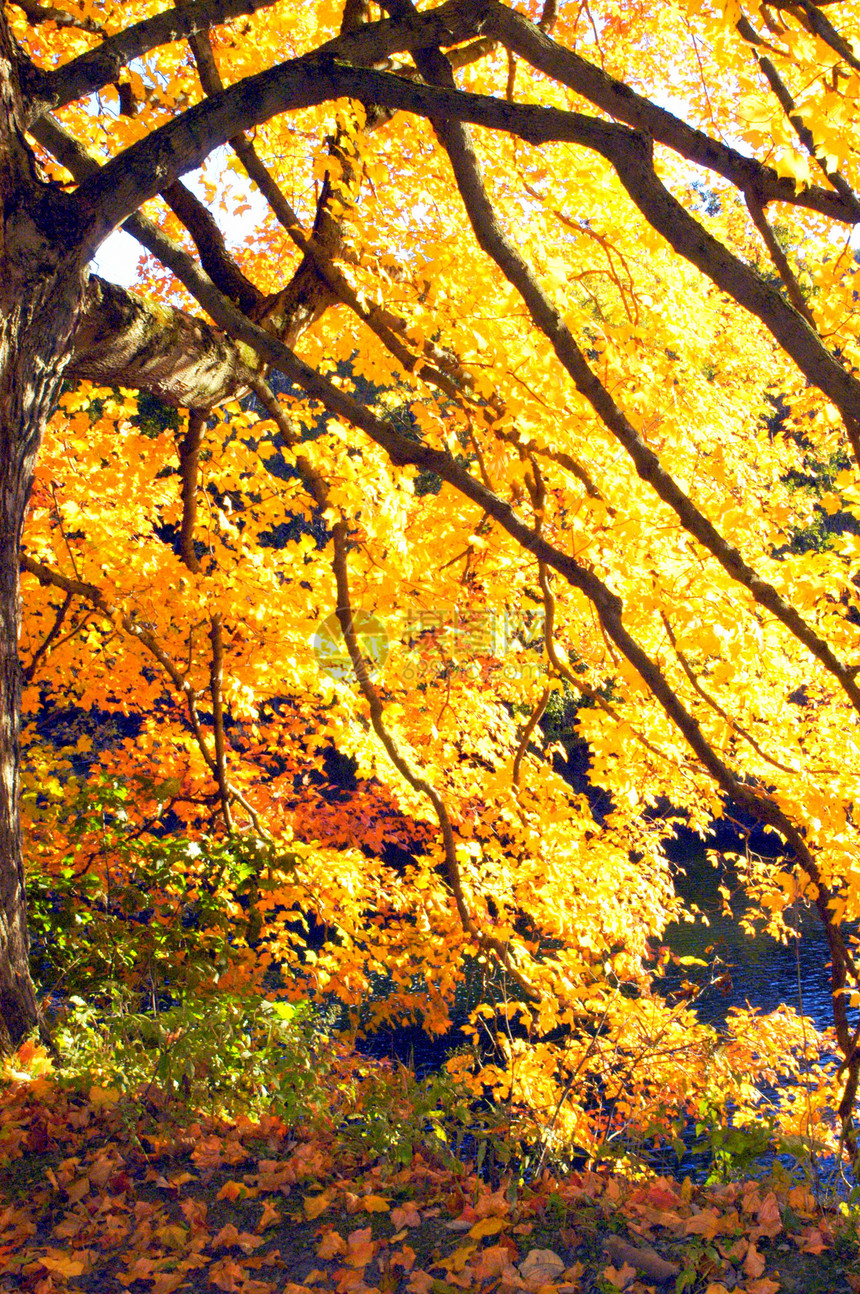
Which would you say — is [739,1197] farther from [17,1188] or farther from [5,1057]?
[5,1057]

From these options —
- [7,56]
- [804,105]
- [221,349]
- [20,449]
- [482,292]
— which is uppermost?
[482,292]

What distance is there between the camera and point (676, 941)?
1295 cm

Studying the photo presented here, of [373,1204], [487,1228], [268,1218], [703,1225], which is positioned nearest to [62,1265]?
[268,1218]

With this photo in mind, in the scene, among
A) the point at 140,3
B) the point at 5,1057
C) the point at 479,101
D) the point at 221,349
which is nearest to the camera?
the point at 479,101

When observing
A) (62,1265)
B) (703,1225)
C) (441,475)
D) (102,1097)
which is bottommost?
(62,1265)

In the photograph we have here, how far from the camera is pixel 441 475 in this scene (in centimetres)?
346

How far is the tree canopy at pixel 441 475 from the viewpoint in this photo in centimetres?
308

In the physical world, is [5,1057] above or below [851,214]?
below

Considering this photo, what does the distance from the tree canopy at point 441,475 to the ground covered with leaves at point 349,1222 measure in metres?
0.35

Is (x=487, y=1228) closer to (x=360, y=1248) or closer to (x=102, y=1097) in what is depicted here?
(x=360, y=1248)

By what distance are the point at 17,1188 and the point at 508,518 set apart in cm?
274

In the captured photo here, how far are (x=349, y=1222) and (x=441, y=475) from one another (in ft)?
8.22

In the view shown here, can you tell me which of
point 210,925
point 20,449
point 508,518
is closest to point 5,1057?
point 210,925

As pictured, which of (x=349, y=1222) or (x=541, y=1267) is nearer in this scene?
(x=541, y=1267)
